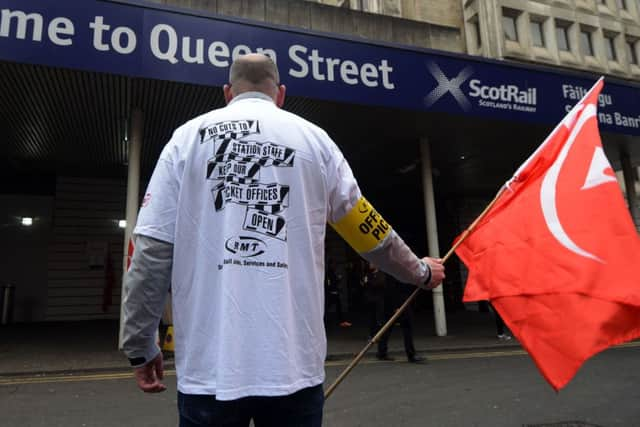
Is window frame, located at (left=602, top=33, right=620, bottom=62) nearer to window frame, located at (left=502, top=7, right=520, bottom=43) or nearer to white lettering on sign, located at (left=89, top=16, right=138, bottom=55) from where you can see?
window frame, located at (left=502, top=7, right=520, bottom=43)

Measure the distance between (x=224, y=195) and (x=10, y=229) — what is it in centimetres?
1504

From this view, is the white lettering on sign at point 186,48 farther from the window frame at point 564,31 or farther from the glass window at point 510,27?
the window frame at point 564,31

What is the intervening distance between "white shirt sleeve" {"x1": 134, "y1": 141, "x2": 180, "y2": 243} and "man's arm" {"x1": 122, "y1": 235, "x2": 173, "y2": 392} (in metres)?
0.03

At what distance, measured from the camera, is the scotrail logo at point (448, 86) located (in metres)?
8.93

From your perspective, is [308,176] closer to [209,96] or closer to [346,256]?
[209,96]

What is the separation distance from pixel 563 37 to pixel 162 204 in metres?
28.7

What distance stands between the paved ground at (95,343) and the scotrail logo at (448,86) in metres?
4.75

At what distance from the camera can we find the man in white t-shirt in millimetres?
1377

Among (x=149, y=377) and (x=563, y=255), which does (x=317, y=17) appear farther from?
(x=149, y=377)

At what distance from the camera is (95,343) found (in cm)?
903

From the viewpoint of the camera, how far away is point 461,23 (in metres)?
23.4

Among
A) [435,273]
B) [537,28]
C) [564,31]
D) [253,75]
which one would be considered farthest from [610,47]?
[253,75]

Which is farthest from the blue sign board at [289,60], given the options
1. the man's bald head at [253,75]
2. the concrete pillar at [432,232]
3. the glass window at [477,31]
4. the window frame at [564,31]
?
the window frame at [564,31]

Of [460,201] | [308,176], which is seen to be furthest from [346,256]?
[308,176]
